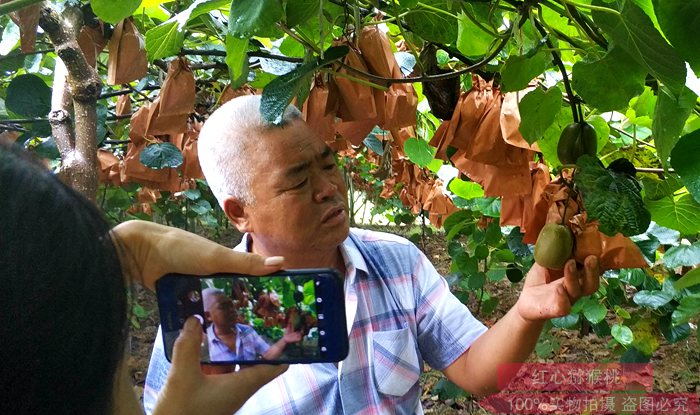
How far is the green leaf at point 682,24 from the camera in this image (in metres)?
0.50

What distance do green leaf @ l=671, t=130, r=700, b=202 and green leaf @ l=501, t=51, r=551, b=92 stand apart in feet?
0.71

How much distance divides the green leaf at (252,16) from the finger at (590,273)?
1.46 feet

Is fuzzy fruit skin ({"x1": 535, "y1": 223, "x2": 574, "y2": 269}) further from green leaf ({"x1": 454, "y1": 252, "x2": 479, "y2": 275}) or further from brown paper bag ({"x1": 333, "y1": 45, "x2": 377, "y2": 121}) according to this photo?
green leaf ({"x1": 454, "y1": 252, "x2": 479, "y2": 275})

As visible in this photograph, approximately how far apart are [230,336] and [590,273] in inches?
16.7

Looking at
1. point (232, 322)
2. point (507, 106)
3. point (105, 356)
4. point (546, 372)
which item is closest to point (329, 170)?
point (507, 106)

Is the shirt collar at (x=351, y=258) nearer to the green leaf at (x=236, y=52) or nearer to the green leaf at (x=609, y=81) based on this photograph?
the green leaf at (x=236, y=52)

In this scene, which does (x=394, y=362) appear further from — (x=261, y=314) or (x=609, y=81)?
(x=609, y=81)

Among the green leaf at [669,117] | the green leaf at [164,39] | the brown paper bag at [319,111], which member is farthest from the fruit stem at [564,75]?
the green leaf at [164,39]

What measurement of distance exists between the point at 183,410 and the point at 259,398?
385 mm

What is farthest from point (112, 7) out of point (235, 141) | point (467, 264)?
point (467, 264)

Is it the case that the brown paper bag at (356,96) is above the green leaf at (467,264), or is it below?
above

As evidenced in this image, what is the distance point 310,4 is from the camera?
71 centimetres

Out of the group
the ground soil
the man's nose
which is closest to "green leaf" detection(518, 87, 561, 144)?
the man's nose

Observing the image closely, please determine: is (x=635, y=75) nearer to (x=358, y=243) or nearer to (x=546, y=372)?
(x=358, y=243)
